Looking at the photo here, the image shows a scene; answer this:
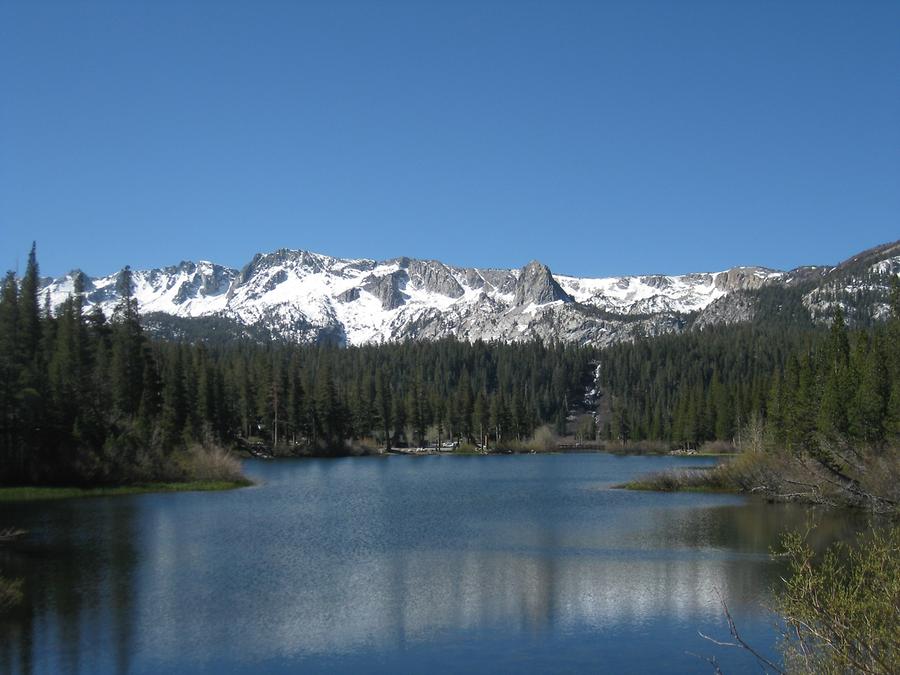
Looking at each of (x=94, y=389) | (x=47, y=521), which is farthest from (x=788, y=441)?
(x=94, y=389)

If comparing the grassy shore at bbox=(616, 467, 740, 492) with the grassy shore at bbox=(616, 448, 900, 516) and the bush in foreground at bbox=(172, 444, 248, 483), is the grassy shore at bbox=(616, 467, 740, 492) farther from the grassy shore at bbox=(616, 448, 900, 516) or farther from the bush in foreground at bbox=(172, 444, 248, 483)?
the bush in foreground at bbox=(172, 444, 248, 483)

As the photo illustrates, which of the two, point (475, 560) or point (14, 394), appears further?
point (14, 394)

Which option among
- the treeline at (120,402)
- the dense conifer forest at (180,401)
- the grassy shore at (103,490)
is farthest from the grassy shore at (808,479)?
the treeline at (120,402)

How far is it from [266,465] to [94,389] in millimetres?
38287

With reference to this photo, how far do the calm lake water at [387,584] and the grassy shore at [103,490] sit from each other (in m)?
3.72

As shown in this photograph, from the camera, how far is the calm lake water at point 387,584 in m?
25.1

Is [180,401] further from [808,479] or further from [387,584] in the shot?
[808,479]

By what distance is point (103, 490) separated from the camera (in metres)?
70.1

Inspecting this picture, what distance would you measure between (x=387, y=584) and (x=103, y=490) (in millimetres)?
43993

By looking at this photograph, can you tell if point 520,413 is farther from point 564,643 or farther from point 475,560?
point 564,643

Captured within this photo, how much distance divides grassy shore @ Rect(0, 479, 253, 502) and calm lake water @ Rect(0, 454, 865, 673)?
146 inches

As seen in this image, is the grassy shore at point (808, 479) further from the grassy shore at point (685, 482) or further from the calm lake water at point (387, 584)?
the calm lake water at point (387, 584)

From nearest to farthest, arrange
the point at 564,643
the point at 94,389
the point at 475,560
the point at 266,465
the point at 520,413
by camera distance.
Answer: the point at 564,643 < the point at 475,560 < the point at 94,389 < the point at 266,465 < the point at 520,413

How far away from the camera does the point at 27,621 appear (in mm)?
28000
